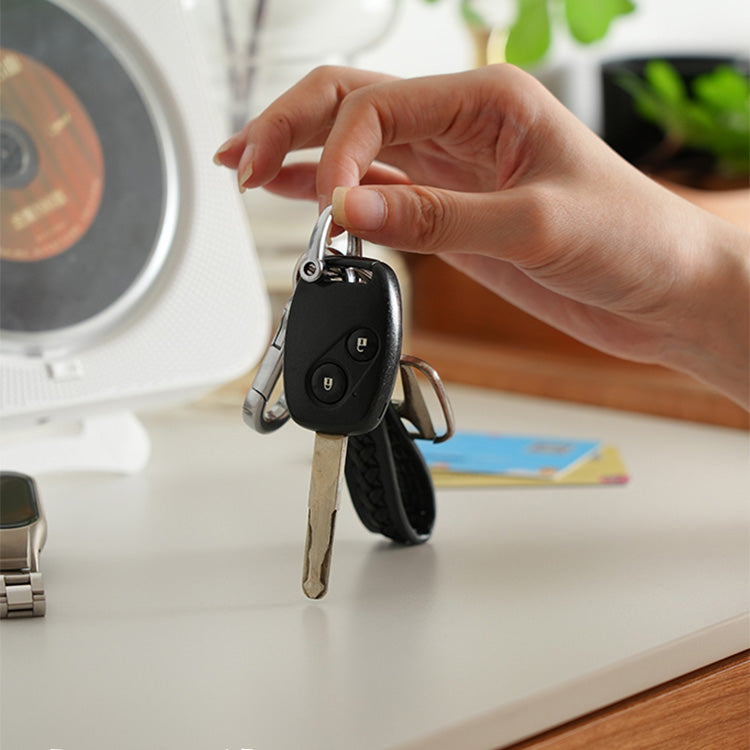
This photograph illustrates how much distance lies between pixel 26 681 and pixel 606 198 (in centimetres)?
34

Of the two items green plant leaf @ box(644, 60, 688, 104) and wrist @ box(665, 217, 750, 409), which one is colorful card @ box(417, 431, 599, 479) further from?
green plant leaf @ box(644, 60, 688, 104)

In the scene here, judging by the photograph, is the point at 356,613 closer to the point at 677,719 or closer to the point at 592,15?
the point at 677,719

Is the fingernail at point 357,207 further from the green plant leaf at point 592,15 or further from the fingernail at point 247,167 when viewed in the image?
the green plant leaf at point 592,15

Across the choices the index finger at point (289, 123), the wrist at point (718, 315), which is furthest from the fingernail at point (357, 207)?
the wrist at point (718, 315)

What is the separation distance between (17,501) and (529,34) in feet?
2.29

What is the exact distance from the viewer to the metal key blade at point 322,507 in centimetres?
43

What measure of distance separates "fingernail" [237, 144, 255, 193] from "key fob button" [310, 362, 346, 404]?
0.47ft

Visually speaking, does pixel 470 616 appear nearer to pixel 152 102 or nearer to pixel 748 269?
pixel 748 269

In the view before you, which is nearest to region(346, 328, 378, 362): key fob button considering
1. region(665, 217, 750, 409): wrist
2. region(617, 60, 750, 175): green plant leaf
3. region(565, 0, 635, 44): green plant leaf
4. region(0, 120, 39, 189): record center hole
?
region(665, 217, 750, 409): wrist

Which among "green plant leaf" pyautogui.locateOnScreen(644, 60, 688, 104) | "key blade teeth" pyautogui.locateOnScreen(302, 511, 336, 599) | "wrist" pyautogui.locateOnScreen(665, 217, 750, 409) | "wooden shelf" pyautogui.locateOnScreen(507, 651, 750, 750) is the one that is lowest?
"wooden shelf" pyautogui.locateOnScreen(507, 651, 750, 750)

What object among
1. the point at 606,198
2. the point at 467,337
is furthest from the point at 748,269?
the point at 467,337

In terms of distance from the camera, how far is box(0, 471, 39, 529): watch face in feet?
1.56

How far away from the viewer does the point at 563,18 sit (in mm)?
1008

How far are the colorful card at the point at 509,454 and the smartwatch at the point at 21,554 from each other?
10.0 inches
